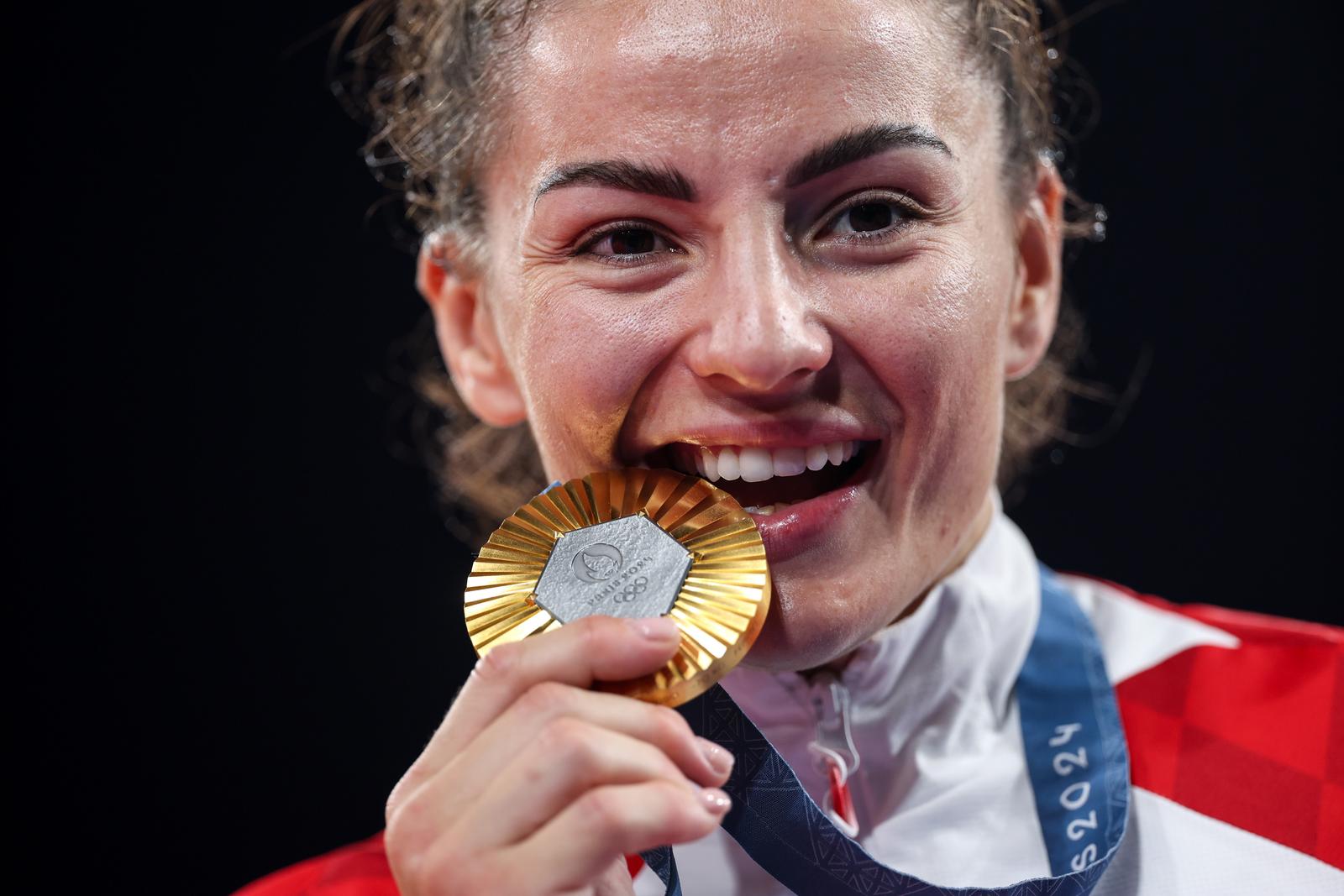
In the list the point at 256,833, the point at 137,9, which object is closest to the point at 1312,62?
the point at 137,9

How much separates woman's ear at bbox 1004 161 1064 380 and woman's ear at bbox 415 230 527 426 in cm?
71

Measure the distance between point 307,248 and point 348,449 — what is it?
46cm

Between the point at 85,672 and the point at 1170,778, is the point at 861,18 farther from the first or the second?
the point at 85,672

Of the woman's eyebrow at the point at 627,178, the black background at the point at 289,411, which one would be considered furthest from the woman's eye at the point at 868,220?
the black background at the point at 289,411

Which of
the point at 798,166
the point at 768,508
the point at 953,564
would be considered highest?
the point at 798,166

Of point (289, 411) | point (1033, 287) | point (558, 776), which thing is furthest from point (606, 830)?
point (289, 411)

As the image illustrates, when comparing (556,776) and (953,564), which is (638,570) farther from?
(953,564)

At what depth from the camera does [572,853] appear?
1164mm

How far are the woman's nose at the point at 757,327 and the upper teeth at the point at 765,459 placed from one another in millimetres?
96

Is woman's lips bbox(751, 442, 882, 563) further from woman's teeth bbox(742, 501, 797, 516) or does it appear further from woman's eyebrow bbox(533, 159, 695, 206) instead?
woman's eyebrow bbox(533, 159, 695, 206)

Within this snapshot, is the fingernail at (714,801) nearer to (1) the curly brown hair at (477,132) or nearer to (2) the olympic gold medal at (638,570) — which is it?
(2) the olympic gold medal at (638,570)

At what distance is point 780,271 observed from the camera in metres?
1.43

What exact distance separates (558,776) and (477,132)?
0.94m

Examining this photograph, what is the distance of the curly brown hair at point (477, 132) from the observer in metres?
1.73
